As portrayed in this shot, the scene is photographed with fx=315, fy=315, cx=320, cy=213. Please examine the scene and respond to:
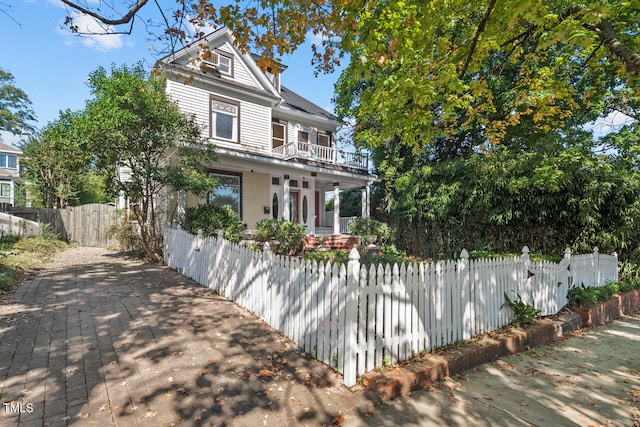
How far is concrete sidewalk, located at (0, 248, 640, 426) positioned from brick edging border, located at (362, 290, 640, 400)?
0.10m

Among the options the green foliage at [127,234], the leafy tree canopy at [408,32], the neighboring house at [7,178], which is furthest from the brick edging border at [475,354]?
the neighboring house at [7,178]

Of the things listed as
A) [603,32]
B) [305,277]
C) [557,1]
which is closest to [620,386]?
[305,277]

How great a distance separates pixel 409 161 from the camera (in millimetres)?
16734

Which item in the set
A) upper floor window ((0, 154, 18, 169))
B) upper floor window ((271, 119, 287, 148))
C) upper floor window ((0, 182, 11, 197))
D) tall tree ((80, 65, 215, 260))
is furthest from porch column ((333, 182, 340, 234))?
upper floor window ((0, 154, 18, 169))

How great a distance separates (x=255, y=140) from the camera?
15.0 meters

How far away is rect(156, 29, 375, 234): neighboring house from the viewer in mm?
13125

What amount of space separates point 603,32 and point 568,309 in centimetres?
506

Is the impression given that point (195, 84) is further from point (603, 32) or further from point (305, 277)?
point (603, 32)

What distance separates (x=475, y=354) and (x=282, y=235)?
29.1ft

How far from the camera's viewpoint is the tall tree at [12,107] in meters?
26.8

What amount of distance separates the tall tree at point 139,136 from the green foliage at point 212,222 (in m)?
1.03

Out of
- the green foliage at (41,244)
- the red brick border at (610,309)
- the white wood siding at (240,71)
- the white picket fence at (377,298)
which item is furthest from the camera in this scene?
the white wood siding at (240,71)

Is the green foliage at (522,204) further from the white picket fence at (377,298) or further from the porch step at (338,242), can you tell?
the white picket fence at (377,298)

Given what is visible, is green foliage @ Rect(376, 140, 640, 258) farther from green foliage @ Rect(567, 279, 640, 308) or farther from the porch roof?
the porch roof
